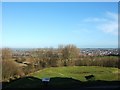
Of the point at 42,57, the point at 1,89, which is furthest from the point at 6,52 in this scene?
the point at 1,89

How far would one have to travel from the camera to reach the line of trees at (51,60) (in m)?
8.14

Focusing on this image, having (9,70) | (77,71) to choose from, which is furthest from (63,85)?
(77,71)

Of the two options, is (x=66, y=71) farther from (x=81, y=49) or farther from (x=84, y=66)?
(x=81, y=49)

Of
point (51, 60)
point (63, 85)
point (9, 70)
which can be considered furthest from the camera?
point (51, 60)

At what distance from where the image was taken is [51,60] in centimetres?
1027

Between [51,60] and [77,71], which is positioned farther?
[51,60]

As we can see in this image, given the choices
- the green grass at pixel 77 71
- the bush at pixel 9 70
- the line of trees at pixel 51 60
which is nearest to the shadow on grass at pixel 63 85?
the bush at pixel 9 70

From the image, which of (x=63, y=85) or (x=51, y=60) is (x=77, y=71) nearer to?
(x=51, y=60)

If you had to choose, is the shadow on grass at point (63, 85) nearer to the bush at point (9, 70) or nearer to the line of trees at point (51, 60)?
the bush at point (9, 70)

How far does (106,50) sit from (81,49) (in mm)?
1356

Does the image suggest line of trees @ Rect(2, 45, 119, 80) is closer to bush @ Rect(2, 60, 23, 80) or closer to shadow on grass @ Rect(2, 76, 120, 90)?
bush @ Rect(2, 60, 23, 80)

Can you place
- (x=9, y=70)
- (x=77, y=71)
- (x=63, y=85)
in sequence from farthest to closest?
(x=77, y=71), (x=9, y=70), (x=63, y=85)

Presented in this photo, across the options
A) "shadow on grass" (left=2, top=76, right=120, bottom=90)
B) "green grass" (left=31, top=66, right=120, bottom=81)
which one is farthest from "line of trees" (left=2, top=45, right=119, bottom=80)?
"shadow on grass" (left=2, top=76, right=120, bottom=90)

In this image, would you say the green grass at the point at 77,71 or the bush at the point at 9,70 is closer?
the bush at the point at 9,70
